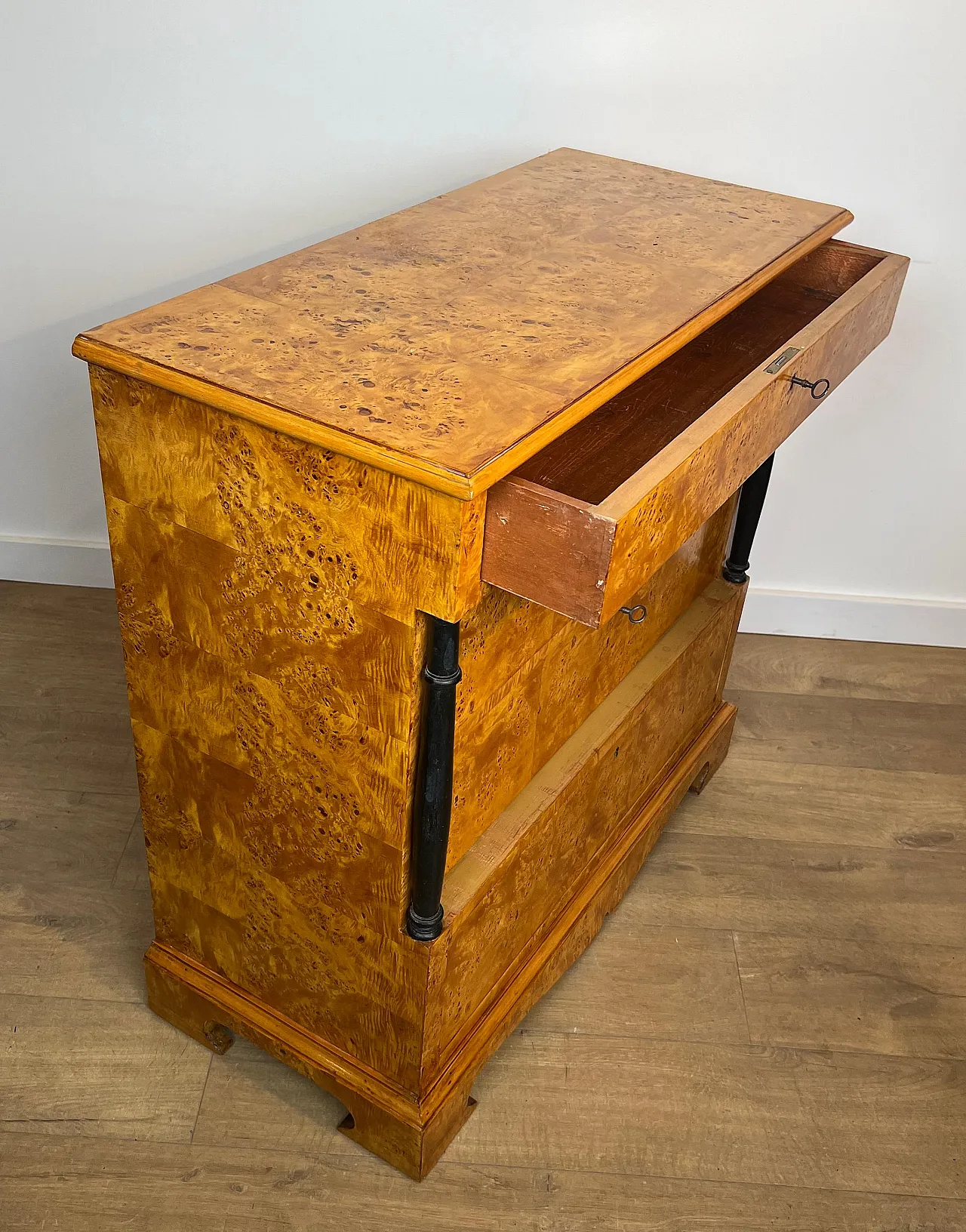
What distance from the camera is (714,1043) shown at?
1.56m

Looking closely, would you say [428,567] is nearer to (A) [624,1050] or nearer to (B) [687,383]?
(B) [687,383]

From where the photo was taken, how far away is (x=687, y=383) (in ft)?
4.75

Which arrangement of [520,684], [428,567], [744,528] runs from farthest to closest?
[744,528] → [520,684] → [428,567]

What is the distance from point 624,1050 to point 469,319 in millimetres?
971

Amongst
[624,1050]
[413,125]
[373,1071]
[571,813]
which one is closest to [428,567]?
[571,813]

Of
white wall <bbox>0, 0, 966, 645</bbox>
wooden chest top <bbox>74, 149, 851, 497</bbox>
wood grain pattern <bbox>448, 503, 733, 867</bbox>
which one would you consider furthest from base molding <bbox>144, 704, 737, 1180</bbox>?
white wall <bbox>0, 0, 966, 645</bbox>

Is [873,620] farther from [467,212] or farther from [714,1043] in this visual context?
[467,212]

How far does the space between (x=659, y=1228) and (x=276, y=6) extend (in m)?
1.77

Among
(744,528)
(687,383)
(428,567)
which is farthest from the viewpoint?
(744,528)

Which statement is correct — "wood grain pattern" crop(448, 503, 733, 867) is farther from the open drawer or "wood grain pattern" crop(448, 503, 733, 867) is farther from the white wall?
the white wall

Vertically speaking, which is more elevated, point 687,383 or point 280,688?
point 687,383

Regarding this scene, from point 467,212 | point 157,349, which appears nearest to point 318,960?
point 157,349

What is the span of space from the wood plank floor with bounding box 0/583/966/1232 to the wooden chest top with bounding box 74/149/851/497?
2.98ft

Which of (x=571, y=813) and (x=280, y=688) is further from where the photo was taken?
(x=571, y=813)
